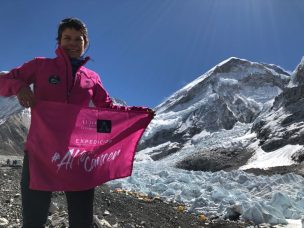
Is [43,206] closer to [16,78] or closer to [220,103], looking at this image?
[16,78]

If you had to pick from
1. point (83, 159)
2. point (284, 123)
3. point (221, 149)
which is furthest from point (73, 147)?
point (284, 123)

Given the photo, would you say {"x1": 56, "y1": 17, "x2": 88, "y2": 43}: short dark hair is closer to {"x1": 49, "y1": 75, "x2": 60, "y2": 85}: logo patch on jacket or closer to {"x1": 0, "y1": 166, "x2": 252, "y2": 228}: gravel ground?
{"x1": 49, "y1": 75, "x2": 60, "y2": 85}: logo patch on jacket

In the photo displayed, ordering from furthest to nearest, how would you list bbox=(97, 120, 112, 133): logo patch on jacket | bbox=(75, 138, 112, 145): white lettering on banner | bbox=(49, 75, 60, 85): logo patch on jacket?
1. bbox=(97, 120, 112, 133): logo patch on jacket
2. bbox=(75, 138, 112, 145): white lettering on banner
3. bbox=(49, 75, 60, 85): logo patch on jacket

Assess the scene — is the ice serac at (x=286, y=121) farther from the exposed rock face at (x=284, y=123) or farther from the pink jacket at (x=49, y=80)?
the pink jacket at (x=49, y=80)

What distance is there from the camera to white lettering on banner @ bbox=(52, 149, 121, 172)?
4.11 metres

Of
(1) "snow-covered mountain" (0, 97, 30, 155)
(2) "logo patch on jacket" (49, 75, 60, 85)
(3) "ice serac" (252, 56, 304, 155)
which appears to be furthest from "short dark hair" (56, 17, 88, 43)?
(1) "snow-covered mountain" (0, 97, 30, 155)

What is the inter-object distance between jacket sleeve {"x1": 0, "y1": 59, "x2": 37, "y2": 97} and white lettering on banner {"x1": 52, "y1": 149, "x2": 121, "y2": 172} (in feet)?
2.28

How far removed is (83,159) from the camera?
4.25m

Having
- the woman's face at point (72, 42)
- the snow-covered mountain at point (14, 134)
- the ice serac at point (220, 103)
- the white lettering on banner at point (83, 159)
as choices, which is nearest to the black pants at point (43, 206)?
the white lettering on banner at point (83, 159)

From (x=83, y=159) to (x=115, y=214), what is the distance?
5.06m

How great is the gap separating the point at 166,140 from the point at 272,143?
62.3 meters

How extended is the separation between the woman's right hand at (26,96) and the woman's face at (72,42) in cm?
53

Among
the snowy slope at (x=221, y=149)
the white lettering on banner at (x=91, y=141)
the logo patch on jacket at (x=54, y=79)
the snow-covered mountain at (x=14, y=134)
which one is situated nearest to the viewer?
the logo patch on jacket at (x=54, y=79)

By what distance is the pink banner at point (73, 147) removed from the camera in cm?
406
